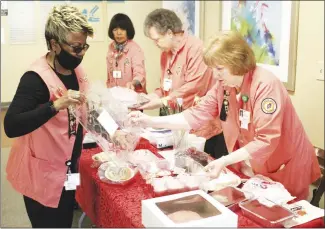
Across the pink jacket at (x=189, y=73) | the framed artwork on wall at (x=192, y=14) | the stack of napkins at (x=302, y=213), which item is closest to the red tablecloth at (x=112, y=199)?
the stack of napkins at (x=302, y=213)

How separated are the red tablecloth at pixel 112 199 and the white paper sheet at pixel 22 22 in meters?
2.96

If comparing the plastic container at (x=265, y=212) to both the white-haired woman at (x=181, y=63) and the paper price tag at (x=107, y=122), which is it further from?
the white-haired woman at (x=181, y=63)

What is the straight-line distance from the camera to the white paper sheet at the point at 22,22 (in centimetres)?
473

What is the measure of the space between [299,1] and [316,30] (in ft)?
0.97

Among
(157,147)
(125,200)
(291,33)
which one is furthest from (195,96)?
(125,200)

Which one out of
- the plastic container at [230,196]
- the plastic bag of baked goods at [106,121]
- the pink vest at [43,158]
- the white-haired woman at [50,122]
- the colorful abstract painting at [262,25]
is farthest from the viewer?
the colorful abstract painting at [262,25]

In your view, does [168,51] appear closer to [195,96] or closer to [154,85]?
[195,96]

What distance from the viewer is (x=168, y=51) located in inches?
120

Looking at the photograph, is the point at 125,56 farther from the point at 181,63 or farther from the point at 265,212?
the point at 265,212

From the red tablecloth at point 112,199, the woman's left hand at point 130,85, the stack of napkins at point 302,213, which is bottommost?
the red tablecloth at point 112,199

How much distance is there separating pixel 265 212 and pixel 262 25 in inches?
97.9

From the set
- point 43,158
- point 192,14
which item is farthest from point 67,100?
point 192,14

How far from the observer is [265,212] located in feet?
4.96

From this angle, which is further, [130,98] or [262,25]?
[262,25]
